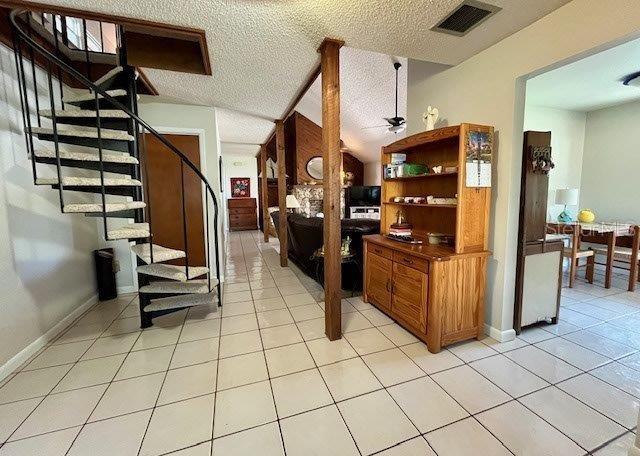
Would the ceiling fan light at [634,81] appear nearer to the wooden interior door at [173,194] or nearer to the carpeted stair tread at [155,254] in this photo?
the carpeted stair tread at [155,254]

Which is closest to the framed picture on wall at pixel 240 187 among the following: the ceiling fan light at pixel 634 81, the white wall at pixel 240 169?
the white wall at pixel 240 169

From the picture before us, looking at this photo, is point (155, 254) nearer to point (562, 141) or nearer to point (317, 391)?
point (317, 391)

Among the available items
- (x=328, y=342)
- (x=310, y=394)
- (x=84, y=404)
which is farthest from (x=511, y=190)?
(x=84, y=404)

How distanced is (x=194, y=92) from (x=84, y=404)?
10.4 ft

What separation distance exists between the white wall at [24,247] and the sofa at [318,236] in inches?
101

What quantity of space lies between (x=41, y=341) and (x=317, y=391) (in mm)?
2353

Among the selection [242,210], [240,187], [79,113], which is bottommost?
[242,210]

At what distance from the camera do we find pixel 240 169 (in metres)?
9.68

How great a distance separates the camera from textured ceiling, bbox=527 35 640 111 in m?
2.85

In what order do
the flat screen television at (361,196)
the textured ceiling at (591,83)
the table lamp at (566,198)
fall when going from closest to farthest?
the textured ceiling at (591,83) → the table lamp at (566,198) → the flat screen television at (361,196)

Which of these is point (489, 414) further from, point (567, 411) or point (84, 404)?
point (84, 404)

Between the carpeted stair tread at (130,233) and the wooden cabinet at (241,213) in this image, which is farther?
the wooden cabinet at (241,213)

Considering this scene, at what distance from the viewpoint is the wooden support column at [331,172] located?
2.19 metres

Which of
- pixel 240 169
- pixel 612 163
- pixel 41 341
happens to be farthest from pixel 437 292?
pixel 240 169
